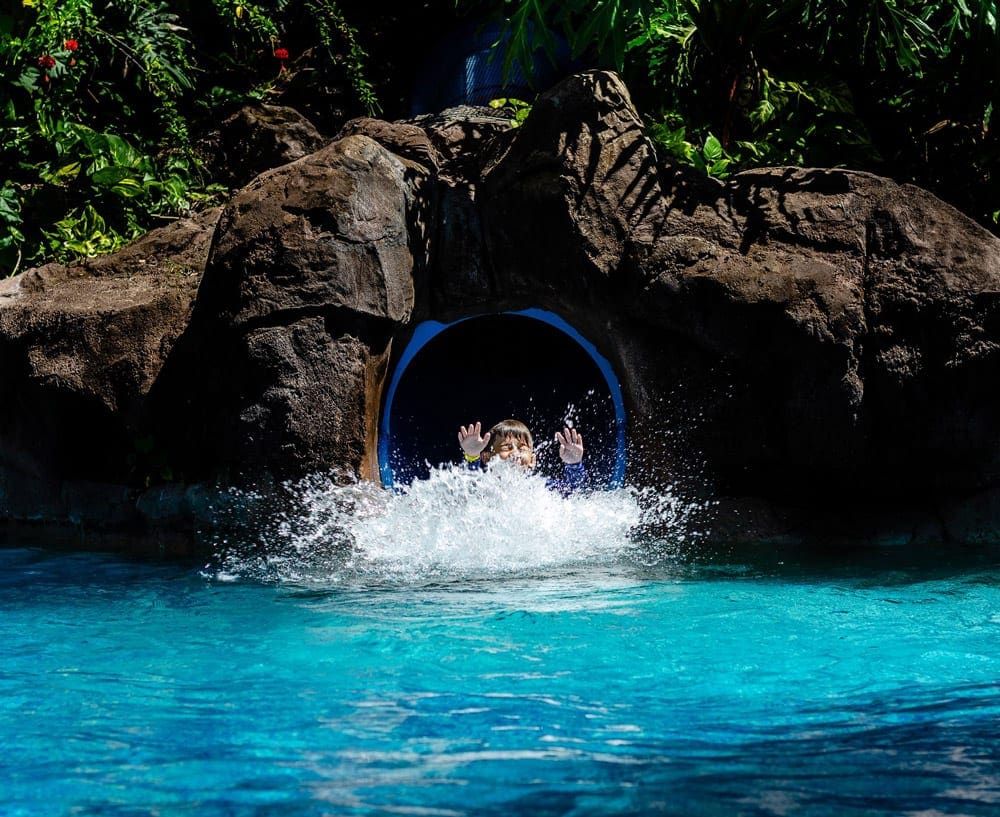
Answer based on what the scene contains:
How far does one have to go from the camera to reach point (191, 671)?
3553 mm

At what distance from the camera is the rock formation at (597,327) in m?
5.98

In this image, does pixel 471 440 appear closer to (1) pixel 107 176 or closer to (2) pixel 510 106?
(2) pixel 510 106

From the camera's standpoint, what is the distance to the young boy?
7062 millimetres

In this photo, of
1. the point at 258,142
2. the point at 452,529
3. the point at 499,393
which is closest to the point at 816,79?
the point at 499,393

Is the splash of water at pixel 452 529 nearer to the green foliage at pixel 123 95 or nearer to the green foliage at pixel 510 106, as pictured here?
the green foliage at pixel 123 95

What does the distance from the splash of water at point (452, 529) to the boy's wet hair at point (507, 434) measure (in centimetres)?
98

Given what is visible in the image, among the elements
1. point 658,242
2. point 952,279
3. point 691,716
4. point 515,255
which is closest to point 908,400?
point 952,279

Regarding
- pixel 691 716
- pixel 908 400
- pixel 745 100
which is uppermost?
pixel 745 100

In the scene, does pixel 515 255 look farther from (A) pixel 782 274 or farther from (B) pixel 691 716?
(B) pixel 691 716

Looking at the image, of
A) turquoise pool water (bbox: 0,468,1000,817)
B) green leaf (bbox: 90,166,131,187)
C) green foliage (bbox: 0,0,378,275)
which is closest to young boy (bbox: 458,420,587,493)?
turquoise pool water (bbox: 0,468,1000,817)

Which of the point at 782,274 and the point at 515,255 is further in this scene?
the point at 515,255

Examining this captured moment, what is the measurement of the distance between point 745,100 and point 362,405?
443cm

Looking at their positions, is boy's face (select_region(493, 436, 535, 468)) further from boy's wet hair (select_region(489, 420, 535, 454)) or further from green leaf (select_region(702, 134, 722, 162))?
green leaf (select_region(702, 134, 722, 162))

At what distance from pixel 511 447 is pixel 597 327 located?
4.01ft
